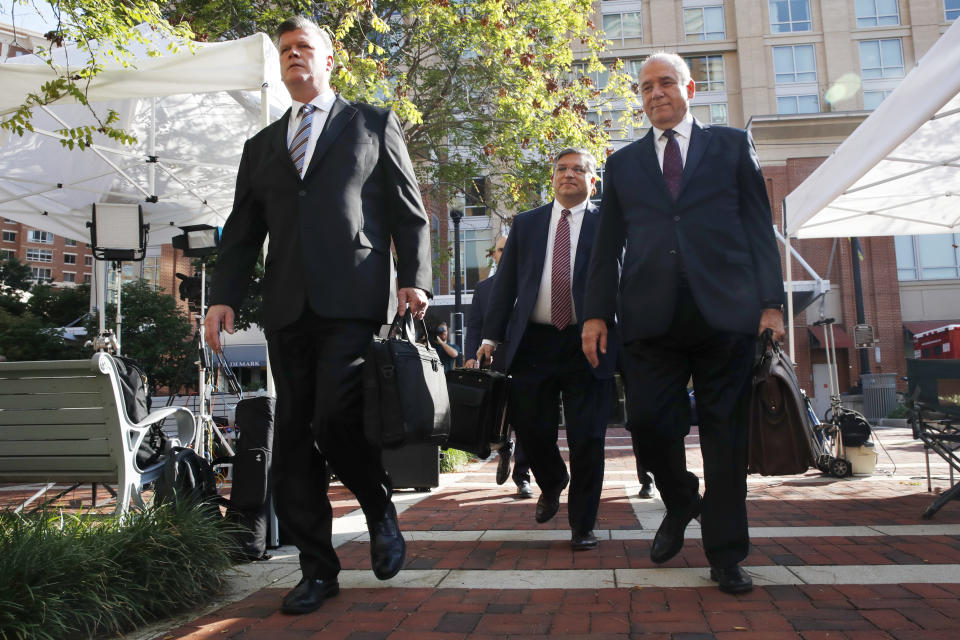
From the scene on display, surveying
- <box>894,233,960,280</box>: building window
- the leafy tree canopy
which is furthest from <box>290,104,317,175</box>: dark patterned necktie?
<box>894,233,960,280</box>: building window

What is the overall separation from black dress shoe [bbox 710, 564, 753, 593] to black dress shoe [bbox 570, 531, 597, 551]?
0.92 meters

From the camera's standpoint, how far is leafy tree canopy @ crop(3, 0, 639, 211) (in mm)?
11305

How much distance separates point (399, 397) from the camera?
2.68 metres

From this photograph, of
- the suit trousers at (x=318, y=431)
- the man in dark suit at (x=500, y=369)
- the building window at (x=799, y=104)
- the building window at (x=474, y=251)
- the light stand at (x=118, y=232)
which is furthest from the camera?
the building window at (x=799, y=104)

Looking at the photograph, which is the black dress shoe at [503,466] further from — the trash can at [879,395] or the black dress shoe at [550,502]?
the trash can at [879,395]

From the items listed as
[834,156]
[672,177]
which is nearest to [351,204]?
[672,177]

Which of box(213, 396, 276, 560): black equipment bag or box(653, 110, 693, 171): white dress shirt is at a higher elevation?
box(653, 110, 693, 171): white dress shirt

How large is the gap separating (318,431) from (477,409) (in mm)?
1223

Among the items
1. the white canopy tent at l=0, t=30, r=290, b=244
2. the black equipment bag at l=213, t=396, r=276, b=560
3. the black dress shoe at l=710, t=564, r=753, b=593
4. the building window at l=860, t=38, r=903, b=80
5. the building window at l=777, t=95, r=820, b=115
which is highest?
the building window at l=860, t=38, r=903, b=80

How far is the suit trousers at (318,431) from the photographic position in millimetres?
2801

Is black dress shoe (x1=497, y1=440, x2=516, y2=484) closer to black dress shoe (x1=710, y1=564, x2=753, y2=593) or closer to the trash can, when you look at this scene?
black dress shoe (x1=710, y1=564, x2=753, y2=593)

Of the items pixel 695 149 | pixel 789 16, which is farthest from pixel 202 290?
pixel 789 16

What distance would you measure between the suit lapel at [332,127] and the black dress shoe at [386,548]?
144cm

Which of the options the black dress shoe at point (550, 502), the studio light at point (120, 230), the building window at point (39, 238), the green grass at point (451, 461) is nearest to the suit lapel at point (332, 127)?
the black dress shoe at point (550, 502)
